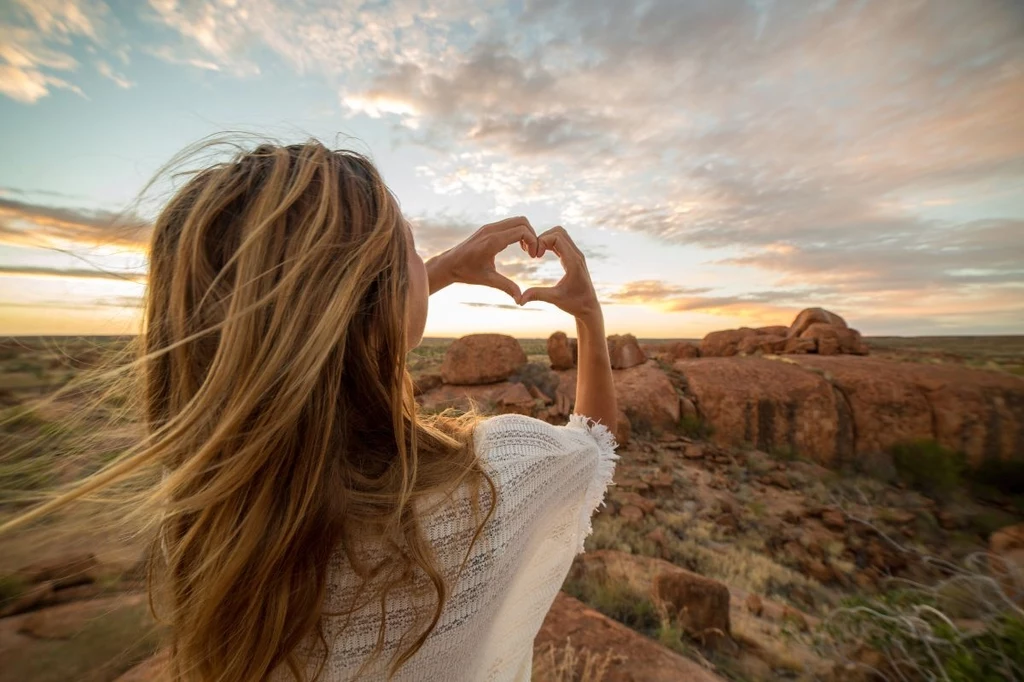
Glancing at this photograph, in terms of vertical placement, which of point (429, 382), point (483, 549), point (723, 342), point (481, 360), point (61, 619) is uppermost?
point (723, 342)

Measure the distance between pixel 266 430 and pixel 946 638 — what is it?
13.4 ft

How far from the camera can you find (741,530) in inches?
269

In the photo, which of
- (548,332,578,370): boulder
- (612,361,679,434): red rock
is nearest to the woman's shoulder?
(612,361,679,434): red rock

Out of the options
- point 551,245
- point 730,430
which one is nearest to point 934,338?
point 730,430

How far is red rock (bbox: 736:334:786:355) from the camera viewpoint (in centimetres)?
1435

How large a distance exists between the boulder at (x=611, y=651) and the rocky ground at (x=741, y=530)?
1 centimetres

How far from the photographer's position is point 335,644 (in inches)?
32.8

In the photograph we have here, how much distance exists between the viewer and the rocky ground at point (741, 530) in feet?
8.45

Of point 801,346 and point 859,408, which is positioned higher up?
point 801,346

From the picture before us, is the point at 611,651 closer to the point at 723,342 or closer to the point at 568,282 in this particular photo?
the point at 568,282

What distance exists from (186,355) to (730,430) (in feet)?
37.2

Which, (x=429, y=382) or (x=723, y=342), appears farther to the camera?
(x=723, y=342)

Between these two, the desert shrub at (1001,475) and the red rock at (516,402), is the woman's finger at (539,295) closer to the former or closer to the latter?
the red rock at (516,402)

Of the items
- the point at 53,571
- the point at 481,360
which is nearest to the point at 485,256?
the point at 53,571
